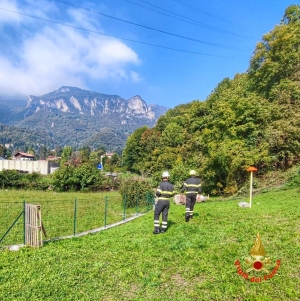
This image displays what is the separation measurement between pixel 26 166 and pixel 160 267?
190 feet

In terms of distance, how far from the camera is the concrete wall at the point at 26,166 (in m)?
56.4

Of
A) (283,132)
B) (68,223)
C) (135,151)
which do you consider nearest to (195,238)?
(68,223)

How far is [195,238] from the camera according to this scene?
23.7 feet

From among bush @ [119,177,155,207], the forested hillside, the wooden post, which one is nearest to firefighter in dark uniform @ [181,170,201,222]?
the wooden post

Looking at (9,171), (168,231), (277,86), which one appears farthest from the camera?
(9,171)

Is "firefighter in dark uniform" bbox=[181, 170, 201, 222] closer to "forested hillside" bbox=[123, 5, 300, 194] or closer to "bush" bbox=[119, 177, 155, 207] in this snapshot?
"bush" bbox=[119, 177, 155, 207]

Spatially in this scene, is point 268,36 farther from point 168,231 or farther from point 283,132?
point 168,231

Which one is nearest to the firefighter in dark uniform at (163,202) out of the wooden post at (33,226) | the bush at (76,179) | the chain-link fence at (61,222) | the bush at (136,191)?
the chain-link fence at (61,222)

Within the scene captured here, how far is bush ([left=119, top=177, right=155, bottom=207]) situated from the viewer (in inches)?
730

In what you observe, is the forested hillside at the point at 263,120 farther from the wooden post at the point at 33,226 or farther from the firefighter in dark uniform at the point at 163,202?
the wooden post at the point at 33,226

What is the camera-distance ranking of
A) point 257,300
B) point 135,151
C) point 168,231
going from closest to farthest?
point 257,300, point 168,231, point 135,151

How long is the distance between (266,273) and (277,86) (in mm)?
24321

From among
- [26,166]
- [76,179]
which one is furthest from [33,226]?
[26,166]

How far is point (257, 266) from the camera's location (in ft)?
16.7
